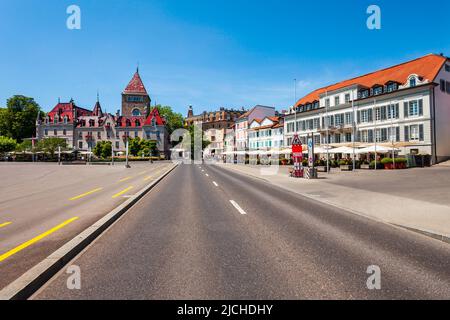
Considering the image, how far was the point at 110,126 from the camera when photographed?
85.5 m

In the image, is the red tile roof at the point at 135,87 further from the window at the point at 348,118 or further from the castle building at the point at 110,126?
the window at the point at 348,118

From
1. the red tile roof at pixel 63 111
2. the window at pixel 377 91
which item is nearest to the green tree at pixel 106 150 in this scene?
the red tile roof at pixel 63 111

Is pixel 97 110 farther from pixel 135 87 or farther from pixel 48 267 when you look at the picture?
pixel 48 267

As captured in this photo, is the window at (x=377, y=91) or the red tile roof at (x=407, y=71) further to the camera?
the window at (x=377, y=91)

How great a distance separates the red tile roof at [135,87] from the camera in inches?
3489

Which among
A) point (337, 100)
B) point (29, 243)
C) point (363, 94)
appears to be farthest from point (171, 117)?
point (29, 243)

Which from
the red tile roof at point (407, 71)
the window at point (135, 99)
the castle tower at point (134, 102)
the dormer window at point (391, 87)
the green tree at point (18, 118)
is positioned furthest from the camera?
the green tree at point (18, 118)

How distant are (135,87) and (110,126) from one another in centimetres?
1546

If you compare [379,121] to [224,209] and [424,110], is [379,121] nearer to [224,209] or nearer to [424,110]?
[424,110]

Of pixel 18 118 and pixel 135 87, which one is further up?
pixel 135 87

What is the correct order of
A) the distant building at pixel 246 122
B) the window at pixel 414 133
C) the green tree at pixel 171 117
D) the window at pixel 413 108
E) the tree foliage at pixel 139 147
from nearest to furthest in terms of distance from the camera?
the window at pixel 414 133, the window at pixel 413 108, the tree foliage at pixel 139 147, the distant building at pixel 246 122, the green tree at pixel 171 117

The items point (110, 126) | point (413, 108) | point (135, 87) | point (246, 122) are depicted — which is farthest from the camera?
point (135, 87)
